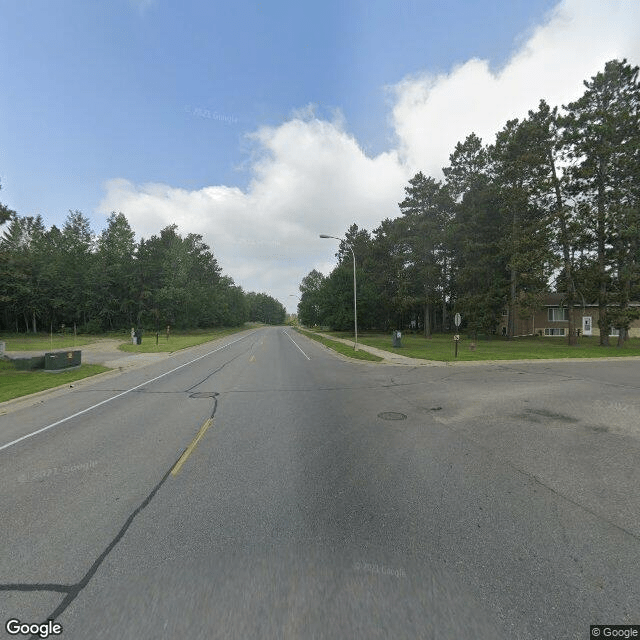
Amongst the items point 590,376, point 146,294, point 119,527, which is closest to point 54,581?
point 119,527

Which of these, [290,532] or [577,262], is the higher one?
[577,262]

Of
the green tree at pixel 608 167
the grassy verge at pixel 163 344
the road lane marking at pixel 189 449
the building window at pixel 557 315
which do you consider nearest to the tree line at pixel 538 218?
→ the green tree at pixel 608 167

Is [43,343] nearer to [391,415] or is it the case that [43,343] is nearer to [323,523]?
[391,415]

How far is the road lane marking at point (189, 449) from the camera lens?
5011mm

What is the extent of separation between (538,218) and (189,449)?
36.1 m

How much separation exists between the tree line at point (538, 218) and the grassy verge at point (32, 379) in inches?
A: 1189

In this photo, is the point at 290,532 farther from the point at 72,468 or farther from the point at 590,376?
the point at 590,376

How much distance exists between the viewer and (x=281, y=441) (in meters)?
6.15

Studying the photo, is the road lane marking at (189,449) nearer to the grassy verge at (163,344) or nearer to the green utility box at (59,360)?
the green utility box at (59,360)

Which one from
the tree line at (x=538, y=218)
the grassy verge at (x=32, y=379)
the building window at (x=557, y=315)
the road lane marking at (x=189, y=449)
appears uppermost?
the tree line at (x=538, y=218)

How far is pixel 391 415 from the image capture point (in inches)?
309

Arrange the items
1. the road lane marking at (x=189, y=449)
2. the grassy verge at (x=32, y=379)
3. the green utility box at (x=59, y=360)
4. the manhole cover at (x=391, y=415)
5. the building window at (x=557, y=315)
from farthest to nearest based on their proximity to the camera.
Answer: the building window at (x=557, y=315), the green utility box at (x=59, y=360), the grassy verge at (x=32, y=379), the manhole cover at (x=391, y=415), the road lane marking at (x=189, y=449)

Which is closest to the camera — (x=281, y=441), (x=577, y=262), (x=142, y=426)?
(x=281, y=441)

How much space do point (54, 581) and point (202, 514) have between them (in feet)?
4.43
